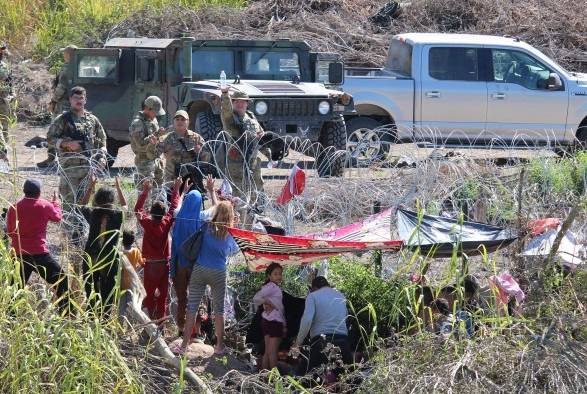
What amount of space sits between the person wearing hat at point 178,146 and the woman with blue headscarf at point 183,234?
6.83 feet

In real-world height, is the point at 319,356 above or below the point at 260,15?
below

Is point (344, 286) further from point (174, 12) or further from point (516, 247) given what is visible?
point (174, 12)

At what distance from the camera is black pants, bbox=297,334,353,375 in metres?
7.64

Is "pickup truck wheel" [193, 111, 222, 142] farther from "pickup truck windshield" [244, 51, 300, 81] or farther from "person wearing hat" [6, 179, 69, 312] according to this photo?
"person wearing hat" [6, 179, 69, 312]

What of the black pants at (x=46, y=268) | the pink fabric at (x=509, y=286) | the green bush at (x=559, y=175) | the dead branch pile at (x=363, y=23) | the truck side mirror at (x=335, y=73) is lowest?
the pink fabric at (x=509, y=286)

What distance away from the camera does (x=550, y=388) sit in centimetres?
675

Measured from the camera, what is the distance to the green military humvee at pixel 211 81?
13.5 metres

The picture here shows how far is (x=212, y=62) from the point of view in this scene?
1435cm

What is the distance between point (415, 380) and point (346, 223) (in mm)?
2901

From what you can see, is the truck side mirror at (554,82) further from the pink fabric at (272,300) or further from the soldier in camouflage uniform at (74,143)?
the pink fabric at (272,300)

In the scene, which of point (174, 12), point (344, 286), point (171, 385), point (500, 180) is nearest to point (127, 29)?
point (174, 12)

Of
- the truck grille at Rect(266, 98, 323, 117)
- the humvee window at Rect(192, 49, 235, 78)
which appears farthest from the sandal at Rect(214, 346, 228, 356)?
the humvee window at Rect(192, 49, 235, 78)

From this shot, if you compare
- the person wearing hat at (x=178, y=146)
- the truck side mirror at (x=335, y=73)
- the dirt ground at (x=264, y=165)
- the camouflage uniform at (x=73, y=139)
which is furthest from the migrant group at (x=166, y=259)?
the truck side mirror at (x=335, y=73)

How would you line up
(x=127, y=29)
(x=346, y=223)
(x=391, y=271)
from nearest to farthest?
1. (x=391, y=271)
2. (x=346, y=223)
3. (x=127, y=29)
